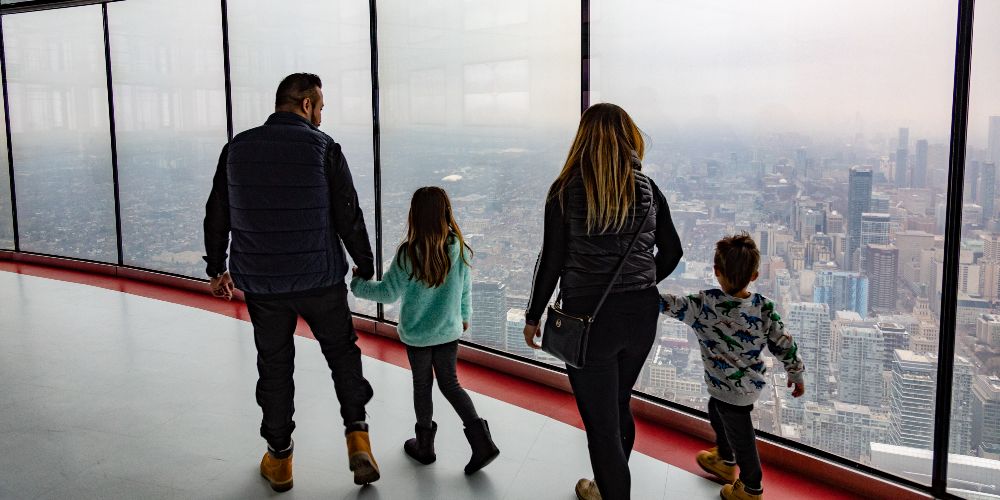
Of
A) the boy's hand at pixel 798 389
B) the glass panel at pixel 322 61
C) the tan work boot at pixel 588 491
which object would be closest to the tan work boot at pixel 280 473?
the tan work boot at pixel 588 491

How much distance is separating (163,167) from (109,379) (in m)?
3.28

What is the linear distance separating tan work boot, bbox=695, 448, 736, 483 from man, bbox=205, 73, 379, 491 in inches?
52.1

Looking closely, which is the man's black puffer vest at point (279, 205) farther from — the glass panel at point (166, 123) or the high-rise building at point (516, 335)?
the glass panel at point (166, 123)

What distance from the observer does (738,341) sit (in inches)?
103

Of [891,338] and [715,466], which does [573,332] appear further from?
[891,338]

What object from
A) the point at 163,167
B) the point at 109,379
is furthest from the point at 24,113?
the point at 109,379

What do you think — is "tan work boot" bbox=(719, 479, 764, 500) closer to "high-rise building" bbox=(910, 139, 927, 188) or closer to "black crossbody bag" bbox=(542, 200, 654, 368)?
"black crossbody bag" bbox=(542, 200, 654, 368)

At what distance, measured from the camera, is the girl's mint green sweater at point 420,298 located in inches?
113

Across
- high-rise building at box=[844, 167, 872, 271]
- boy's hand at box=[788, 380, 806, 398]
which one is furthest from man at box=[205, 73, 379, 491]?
high-rise building at box=[844, 167, 872, 271]

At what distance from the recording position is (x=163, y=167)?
22.5 ft

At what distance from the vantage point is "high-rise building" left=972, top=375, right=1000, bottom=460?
2.51 m

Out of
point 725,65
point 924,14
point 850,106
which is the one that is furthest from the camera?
point 725,65

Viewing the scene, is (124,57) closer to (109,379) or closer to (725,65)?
(109,379)

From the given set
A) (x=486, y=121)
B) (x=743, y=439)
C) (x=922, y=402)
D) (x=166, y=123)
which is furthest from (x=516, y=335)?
(x=166, y=123)
